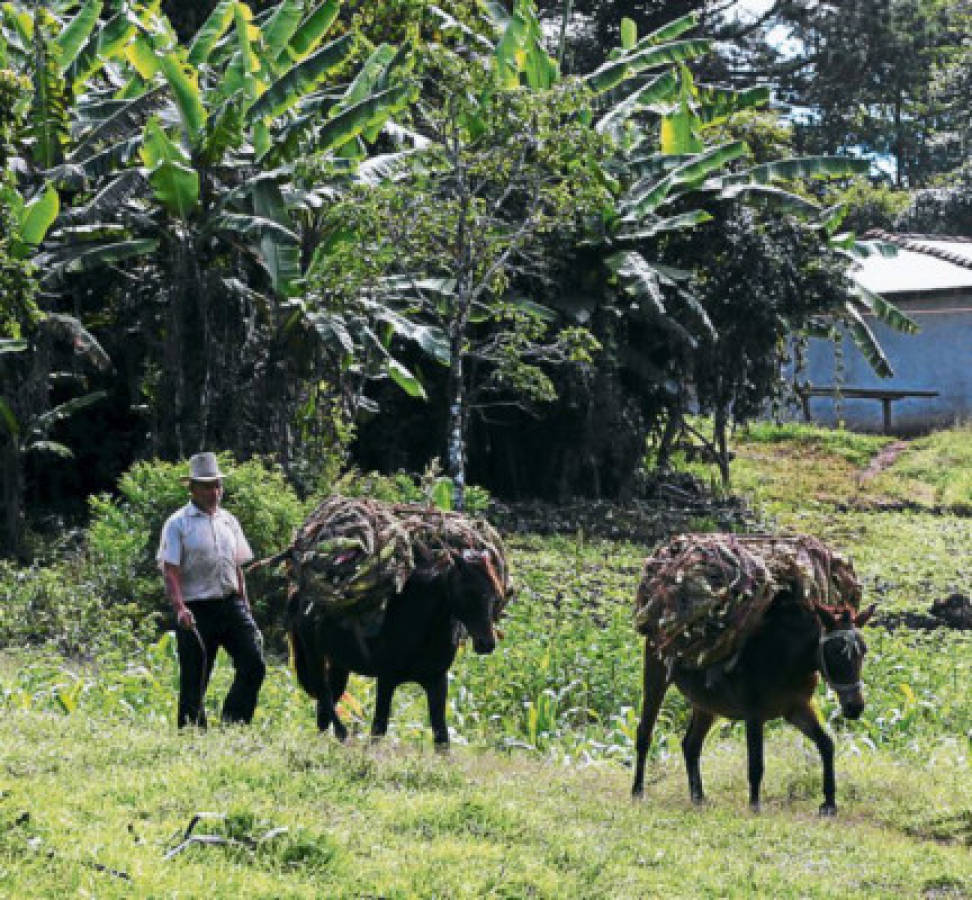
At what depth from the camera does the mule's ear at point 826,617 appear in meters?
9.38

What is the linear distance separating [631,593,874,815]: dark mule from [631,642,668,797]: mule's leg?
0.82 ft

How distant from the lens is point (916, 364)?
3562 centimetres

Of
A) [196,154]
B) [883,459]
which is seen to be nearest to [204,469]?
[196,154]

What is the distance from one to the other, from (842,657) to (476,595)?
2.09 metres

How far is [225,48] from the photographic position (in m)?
20.5

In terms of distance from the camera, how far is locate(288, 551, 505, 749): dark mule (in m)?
9.75

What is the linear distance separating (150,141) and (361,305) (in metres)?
3.49

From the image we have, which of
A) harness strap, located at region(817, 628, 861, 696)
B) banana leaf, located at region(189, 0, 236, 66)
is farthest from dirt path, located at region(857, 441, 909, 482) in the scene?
harness strap, located at region(817, 628, 861, 696)

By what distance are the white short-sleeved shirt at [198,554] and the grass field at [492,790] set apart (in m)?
0.87

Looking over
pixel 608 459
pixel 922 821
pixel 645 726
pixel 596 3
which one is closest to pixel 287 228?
pixel 608 459

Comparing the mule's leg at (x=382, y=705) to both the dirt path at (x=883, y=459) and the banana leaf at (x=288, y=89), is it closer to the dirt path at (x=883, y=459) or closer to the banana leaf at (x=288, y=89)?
the banana leaf at (x=288, y=89)

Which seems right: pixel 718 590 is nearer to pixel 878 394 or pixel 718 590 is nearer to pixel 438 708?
pixel 438 708

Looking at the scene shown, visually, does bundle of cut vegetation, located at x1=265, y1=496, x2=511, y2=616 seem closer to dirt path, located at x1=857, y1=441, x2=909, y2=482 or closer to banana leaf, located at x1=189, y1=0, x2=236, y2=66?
banana leaf, located at x1=189, y1=0, x2=236, y2=66

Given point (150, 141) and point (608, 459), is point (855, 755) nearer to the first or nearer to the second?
point (150, 141)
